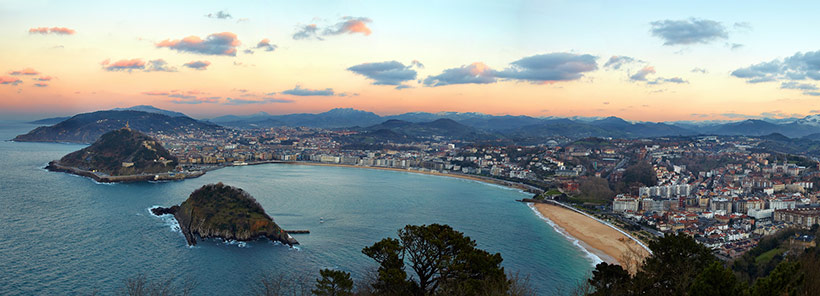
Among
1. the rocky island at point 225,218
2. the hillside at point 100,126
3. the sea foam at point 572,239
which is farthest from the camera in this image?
the hillside at point 100,126

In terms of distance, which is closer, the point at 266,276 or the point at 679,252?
the point at 679,252

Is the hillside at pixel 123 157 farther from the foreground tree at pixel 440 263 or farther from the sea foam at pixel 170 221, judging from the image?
the foreground tree at pixel 440 263

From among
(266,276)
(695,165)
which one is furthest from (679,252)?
(695,165)

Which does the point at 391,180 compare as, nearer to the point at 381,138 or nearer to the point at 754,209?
the point at 754,209

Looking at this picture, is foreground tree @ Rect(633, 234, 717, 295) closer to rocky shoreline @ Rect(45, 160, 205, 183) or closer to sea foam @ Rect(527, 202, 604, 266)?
sea foam @ Rect(527, 202, 604, 266)

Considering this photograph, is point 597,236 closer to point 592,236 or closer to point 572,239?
point 592,236

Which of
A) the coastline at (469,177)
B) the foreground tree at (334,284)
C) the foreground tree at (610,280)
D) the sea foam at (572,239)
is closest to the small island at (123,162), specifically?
the coastline at (469,177)
